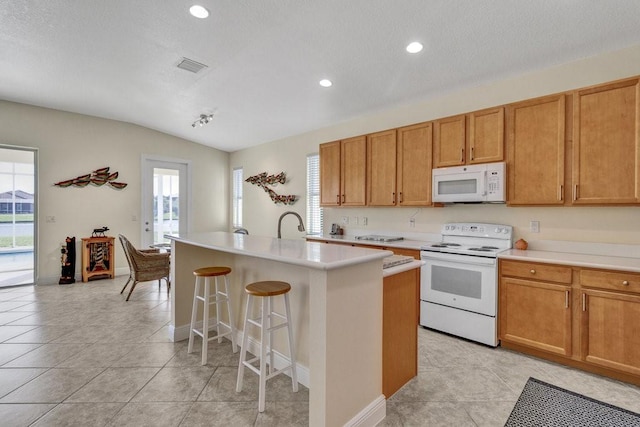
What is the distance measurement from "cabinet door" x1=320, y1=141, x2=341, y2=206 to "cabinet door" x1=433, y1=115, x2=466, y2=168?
1.52 m

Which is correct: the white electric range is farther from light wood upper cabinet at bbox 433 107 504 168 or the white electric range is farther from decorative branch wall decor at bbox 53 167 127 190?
decorative branch wall decor at bbox 53 167 127 190

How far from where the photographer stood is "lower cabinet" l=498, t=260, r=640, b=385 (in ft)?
7.11

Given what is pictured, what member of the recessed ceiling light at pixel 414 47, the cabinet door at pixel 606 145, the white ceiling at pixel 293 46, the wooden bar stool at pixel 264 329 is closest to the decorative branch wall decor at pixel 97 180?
the white ceiling at pixel 293 46

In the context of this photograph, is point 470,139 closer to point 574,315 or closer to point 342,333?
point 574,315

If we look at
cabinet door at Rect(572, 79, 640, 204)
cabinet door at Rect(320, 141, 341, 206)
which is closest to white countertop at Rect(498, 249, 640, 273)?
cabinet door at Rect(572, 79, 640, 204)

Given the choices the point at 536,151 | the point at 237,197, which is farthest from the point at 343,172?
the point at 237,197

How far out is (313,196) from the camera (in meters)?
5.34

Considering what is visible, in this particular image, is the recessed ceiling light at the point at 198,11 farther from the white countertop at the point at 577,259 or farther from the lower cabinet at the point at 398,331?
the white countertop at the point at 577,259

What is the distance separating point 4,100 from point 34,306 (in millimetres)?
3371

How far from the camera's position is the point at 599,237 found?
105 inches

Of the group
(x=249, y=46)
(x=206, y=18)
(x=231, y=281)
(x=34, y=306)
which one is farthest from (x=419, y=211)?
(x=34, y=306)

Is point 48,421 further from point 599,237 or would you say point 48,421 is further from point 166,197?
point 166,197

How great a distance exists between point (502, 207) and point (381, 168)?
4.89 ft

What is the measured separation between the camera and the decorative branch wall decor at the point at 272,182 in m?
5.68
